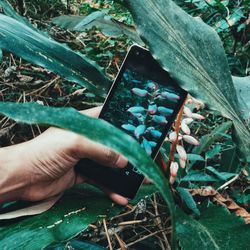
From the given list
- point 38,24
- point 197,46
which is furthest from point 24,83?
point 197,46

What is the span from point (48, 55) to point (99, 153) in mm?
241

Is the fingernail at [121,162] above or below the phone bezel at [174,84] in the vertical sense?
below

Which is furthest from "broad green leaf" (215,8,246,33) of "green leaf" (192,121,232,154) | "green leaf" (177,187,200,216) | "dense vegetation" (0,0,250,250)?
"green leaf" (177,187,200,216)

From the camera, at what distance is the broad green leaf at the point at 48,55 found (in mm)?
706

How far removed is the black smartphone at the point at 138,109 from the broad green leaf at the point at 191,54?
124 millimetres

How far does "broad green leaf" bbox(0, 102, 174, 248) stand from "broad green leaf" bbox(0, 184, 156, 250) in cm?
24

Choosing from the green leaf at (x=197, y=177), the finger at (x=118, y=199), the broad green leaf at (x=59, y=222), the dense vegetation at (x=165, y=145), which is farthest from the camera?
the green leaf at (x=197, y=177)

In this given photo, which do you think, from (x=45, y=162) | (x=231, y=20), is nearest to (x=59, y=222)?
(x=45, y=162)

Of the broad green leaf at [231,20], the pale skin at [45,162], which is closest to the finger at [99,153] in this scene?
the pale skin at [45,162]

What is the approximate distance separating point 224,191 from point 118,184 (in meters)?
0.35

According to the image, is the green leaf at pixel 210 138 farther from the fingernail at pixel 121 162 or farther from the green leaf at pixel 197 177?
the fingernail at pixel 121 162

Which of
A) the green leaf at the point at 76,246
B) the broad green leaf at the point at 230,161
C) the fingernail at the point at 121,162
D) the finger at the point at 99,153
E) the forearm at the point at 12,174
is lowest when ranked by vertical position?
the green leaf at the point at 76,246

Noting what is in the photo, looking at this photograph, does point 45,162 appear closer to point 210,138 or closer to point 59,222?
point 59,222

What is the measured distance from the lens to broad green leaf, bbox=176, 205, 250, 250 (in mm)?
579
